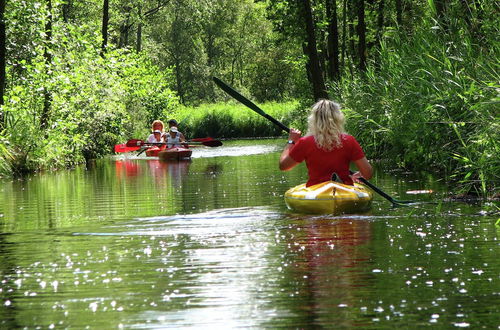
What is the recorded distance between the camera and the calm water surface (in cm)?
608

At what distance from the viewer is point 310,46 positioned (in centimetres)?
2900

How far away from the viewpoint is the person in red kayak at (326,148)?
1119cm

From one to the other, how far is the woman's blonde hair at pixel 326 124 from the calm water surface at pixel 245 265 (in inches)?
35.4

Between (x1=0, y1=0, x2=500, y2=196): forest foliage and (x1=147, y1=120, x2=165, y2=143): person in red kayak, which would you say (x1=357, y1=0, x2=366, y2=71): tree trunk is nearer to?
(x1=0, y1=0, x2=500, y2=196): forest foliage

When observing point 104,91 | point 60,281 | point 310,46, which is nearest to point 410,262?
point 60,281

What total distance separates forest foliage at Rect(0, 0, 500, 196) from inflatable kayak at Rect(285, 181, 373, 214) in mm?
1202

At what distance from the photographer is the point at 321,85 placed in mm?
29547

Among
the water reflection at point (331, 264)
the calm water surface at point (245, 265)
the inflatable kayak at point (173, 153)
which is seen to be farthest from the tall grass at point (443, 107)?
the inflatable kayak at point (173, 153)

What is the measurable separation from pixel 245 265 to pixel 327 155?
377cm

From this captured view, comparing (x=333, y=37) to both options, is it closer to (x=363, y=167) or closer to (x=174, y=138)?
(x=174, y=138)

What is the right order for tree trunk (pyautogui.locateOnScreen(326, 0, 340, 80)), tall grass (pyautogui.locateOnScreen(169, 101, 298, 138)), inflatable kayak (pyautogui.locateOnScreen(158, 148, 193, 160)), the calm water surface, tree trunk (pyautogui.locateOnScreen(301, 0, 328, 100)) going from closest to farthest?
1. the calm water surface
2. tree trunk (pyautogui.locateOnScreen(301, 0, 328, 100))
3. inflatable kayak (pyautogui.locateOnScreen(158, 148, 193, 160))
4. tree trunk (pyautogui.locateOnScreen(326, 0, 340, 80))
5. tall grass (pyautogui.locateOnScreen(169, 101, 298, 138))

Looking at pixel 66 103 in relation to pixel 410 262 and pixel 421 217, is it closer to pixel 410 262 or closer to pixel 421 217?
pixel 421 217

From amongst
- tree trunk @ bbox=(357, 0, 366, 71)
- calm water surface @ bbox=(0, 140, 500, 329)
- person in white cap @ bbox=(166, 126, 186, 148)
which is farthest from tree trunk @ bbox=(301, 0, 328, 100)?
calm water surface @ bbox=(0, 140, 500, 329)

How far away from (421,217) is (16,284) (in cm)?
515
